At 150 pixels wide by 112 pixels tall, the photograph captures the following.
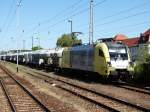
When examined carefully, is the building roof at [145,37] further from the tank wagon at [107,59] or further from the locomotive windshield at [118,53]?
the locomotive windshield at [118,53]

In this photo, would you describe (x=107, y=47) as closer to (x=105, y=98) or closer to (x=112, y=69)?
(x=112, y=69)

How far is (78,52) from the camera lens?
3569 centimetres

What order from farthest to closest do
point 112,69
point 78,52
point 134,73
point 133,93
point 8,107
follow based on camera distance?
point 78,52 → point 134,73 → point 112,69 → point 133,93 → point 8,107

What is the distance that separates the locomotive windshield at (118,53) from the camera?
28297 millimetres

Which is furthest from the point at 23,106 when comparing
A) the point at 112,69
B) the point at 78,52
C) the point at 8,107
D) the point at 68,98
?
the point at 78,52

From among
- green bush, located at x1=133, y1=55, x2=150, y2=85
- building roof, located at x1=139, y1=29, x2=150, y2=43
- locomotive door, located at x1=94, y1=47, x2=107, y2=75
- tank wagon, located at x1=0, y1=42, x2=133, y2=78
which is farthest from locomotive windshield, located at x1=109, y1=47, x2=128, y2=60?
building roof, located at x1=139, y1=29, x2=150, y2=43

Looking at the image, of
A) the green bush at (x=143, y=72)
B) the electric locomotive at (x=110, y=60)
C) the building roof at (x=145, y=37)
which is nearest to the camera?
the electric locomotive at (x=110, y=60)

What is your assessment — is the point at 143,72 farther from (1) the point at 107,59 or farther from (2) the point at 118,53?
(1) the point at 107,59

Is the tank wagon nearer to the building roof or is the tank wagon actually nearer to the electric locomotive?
the electric locomotive

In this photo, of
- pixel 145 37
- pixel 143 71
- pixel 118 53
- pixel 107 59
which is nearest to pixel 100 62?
pixel 107 59

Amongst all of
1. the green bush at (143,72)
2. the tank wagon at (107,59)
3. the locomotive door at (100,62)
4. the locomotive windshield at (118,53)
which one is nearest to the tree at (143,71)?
the green bush at (143,72)

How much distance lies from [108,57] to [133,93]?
6.43m

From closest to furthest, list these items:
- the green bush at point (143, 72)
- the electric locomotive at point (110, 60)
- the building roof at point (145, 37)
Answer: the electric locomotive at point (110, 60) < the green bush at point (143, 72) < the building roof at point (145, 37)

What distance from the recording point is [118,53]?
2853 cm
